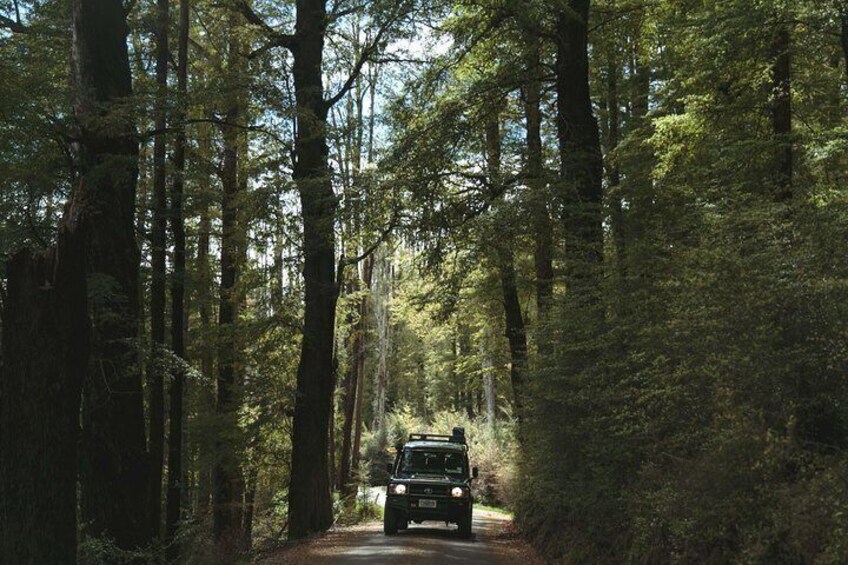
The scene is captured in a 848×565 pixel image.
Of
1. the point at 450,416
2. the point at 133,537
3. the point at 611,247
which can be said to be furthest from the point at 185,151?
the point at 450,416

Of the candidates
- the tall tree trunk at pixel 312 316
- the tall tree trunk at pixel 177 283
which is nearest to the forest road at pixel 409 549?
the tall tree trunk at pixel 312 316

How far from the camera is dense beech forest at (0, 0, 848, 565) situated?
655 centimetres

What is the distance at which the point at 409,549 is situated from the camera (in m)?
12.7

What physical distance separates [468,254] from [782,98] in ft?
22.7

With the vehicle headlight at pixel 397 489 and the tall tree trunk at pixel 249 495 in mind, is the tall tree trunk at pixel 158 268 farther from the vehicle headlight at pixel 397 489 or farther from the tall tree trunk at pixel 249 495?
the tall tree trunk at pixel 249 495

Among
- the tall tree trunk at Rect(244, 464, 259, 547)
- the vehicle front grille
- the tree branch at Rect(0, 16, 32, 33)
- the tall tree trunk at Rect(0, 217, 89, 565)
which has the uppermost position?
the tree branch at Rect(0, 16, 32, 33)

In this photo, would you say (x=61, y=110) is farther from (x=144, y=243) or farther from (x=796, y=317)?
(x=796, y=317)

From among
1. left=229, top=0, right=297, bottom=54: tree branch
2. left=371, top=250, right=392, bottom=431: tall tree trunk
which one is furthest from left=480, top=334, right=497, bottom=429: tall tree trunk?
left=229, top=0, right=297, bottom=54: tree branch

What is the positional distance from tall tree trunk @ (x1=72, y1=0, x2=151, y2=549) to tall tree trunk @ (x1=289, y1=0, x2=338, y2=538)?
4832mm

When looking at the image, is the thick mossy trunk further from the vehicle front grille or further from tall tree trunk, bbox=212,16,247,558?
the vehicle front grille

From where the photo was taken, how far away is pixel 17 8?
14969mm

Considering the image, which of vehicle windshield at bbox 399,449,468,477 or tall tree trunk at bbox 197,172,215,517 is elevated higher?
tall tree trunk at bbox 197,172,215,517

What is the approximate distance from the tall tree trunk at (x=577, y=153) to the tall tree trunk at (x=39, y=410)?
723 cm

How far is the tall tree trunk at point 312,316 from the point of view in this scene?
16656 millimetres
